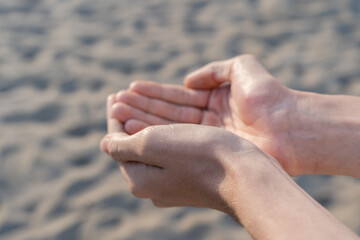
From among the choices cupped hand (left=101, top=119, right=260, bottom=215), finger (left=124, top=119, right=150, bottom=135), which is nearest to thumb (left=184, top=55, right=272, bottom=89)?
finger (left=124, top=119, right=150, bottom=135)

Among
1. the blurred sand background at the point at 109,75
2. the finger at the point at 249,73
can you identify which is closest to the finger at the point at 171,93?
the finger at the point at 249,73

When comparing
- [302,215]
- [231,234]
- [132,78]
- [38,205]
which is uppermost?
[302,215]

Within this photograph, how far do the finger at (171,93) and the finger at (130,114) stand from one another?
114mm

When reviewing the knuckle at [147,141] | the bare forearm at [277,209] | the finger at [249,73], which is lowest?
the bare forearm at [277,209]

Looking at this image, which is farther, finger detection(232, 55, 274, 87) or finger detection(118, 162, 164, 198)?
finger detection(232, 55, 274, 87)

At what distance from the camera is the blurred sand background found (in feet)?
7.08

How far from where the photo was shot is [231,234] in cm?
210

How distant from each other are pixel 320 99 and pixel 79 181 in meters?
1.23

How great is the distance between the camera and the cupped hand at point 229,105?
5.86 ft

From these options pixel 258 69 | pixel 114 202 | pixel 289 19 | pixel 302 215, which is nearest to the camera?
pixel 302 215

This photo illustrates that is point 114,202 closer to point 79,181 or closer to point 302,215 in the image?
point 79,181

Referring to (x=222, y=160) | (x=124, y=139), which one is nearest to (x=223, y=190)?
(x=222, y=160)

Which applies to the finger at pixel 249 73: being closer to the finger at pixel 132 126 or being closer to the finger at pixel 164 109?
the finger at pixel 164 109

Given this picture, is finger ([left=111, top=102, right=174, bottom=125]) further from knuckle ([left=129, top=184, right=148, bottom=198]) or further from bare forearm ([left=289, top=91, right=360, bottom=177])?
bare forearm ([left=289, top=91, right=360, bottom=177])
